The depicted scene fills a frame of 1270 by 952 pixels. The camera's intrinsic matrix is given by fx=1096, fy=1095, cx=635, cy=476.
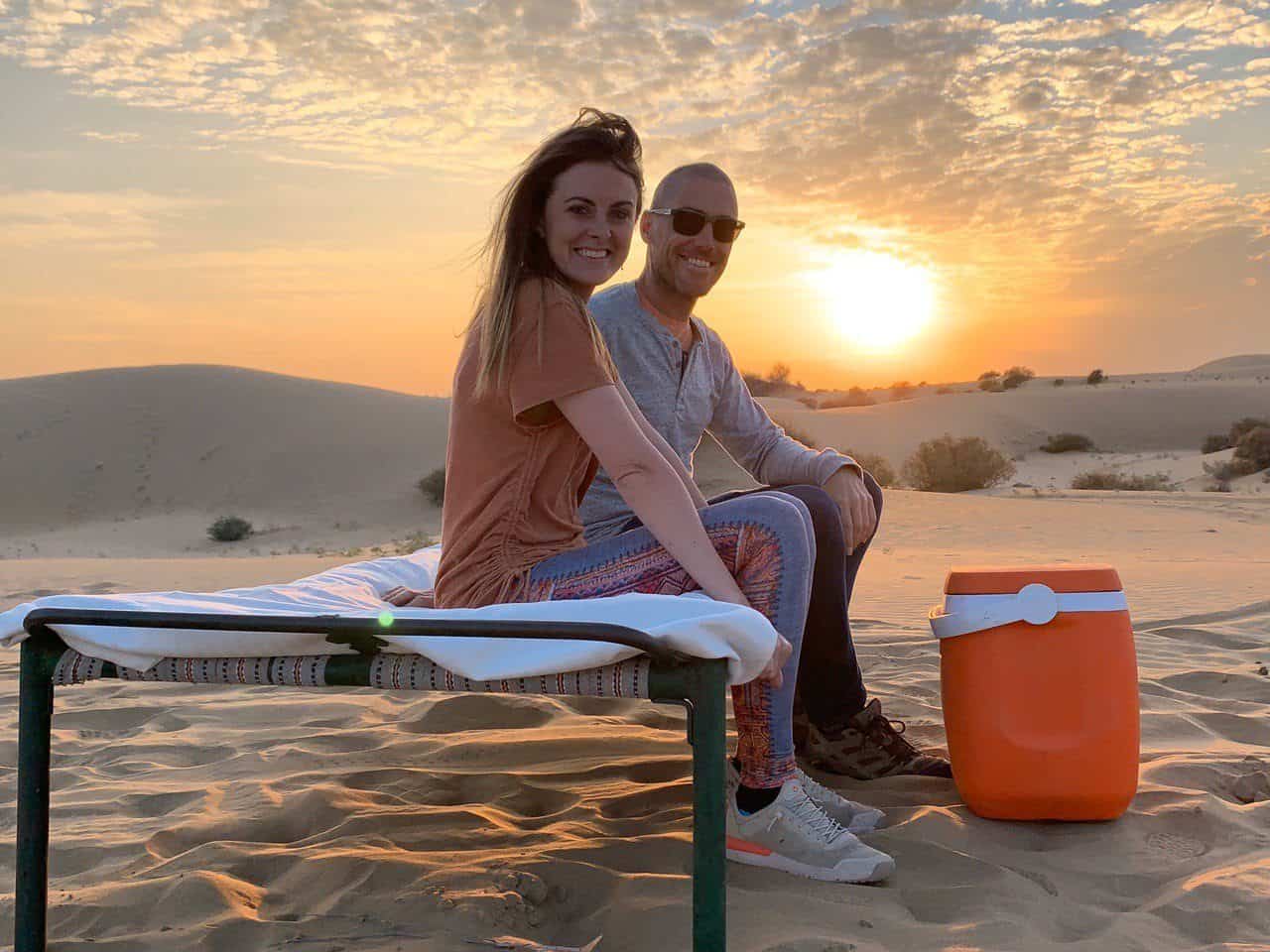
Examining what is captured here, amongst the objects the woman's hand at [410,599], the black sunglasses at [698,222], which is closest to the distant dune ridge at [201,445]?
the woman's hand at [410,599]

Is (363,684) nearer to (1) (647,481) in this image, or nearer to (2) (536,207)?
(1) (647,481)

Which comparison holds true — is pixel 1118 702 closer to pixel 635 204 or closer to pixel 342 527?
pixel 635 204

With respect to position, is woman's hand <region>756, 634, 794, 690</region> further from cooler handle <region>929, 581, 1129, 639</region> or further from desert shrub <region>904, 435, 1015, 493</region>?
desert shrub <region>904, 435, 1015, 493</region>

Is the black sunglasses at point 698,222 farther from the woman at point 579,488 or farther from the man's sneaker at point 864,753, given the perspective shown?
the man's sneaker at point 864,753

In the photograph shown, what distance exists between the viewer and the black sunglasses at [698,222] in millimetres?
3232

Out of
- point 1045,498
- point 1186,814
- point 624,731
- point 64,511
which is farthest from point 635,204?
point 64,511

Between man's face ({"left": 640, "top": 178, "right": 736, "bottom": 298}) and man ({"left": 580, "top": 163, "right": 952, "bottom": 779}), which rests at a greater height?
man's face ({"left": 640, "top": 178, "right": 736, "bottom": 298})

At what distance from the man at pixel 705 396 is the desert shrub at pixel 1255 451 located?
68.8ft

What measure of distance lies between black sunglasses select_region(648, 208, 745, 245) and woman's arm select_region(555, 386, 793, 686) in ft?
3.47

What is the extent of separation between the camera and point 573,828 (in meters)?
2.84

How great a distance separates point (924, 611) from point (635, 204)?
4411mm

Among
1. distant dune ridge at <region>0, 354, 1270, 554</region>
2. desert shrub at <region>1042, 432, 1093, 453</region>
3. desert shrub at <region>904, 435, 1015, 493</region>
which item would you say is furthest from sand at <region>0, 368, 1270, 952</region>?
desert shrub at <region>1042, 432, 1093, 453</region>

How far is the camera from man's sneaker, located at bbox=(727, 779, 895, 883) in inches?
96.8

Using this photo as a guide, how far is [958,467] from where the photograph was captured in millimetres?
21828
